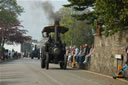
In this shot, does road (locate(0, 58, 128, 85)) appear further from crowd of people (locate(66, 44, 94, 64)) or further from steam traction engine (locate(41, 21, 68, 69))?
crowd of people (locate(66, 44, 94, 64))

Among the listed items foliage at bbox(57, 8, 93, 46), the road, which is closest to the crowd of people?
the road

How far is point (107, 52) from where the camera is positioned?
18.2 metres

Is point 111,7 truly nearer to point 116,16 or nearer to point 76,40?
point 116,16

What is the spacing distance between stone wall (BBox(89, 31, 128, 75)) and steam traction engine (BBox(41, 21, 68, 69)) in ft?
7.22

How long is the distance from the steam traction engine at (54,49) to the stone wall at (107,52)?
2.20 meters

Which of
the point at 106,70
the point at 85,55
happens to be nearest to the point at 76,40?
the point at 85,55

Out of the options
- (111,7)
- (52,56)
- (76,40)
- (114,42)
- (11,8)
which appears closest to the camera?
(111,7)

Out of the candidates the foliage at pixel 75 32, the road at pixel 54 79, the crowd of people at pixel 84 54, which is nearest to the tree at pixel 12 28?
the foliage at pixel 75 32

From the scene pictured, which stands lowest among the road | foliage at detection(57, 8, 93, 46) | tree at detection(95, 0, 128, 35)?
the road

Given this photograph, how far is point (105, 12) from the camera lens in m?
15.0

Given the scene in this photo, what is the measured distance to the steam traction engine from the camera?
68.7ft

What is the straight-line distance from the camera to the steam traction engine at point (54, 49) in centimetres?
2094

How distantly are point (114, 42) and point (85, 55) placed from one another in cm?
569

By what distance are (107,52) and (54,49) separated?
4391mm
